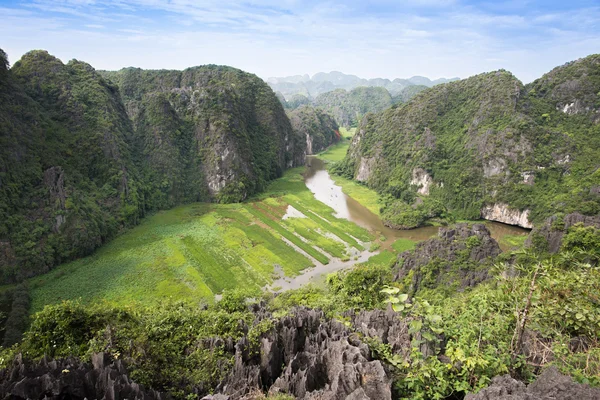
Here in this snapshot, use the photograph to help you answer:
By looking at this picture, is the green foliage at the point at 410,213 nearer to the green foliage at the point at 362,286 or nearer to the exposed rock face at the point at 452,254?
the exposed rock face at the point at 452,254

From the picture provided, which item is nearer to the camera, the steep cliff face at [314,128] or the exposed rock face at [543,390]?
the exposed rock face at [543,390]

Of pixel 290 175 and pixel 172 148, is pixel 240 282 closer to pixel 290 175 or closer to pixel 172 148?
pixel 172 148

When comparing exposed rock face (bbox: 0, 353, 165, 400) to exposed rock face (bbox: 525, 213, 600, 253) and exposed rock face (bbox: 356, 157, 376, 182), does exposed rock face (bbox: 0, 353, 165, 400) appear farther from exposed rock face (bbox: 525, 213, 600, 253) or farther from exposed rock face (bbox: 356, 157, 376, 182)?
exposed rock face (bbox: 356, 157, 376, 182)

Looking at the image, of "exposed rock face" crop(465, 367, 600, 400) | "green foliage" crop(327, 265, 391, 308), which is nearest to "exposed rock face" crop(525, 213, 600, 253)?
"green foliage" crop(327, 265, 391, 308)

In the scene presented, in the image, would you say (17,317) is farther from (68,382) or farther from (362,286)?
(362,286)

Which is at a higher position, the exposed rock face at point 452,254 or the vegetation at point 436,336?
the vegetation at point 436,336

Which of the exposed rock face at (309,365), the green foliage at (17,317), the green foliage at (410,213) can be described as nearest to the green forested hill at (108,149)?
the green foliage at (17,317)

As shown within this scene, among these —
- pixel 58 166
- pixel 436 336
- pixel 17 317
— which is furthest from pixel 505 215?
pixel 58 166

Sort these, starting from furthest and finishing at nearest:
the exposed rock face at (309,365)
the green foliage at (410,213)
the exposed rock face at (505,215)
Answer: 1. the green foliage at (410,213)
2. the exposed rock face at (505,215)
3. the exposed rock face at (309,365)
